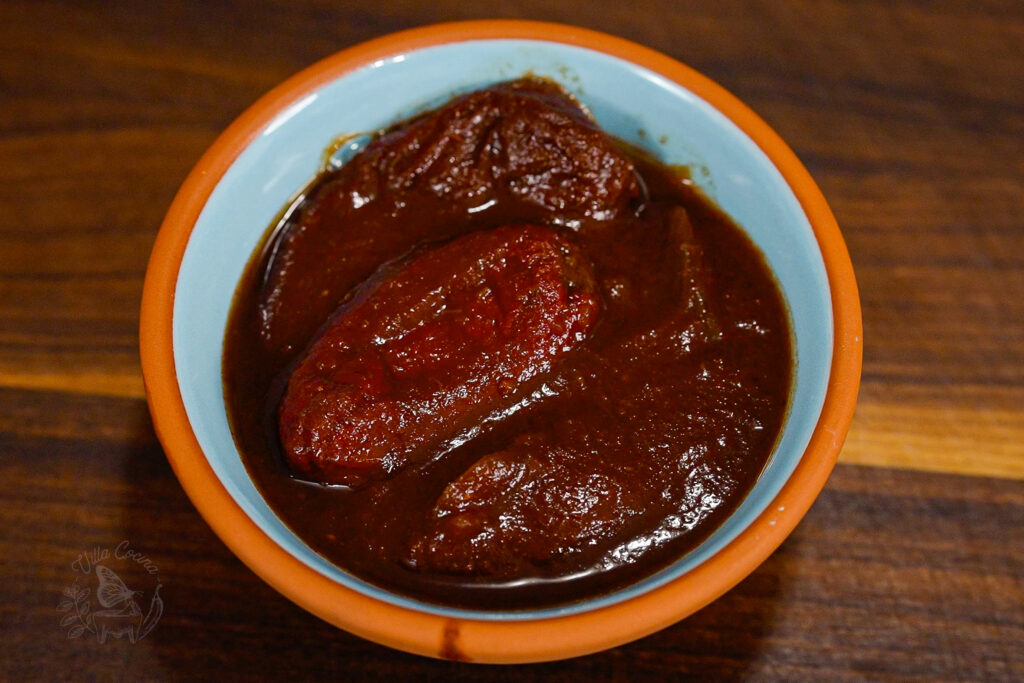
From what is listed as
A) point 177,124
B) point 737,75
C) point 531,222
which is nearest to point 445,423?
point 531,222

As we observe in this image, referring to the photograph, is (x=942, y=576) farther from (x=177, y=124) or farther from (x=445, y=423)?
(x=177, y=124)

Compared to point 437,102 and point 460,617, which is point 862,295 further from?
point 460,617

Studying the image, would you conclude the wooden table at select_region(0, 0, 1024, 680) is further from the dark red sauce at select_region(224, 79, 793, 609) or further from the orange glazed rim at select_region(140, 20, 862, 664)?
the orange glazed rim at select_region(140, 20, 862, 664)

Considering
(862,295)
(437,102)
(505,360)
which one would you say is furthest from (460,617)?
(862,295)

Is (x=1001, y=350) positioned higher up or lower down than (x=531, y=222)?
lower down

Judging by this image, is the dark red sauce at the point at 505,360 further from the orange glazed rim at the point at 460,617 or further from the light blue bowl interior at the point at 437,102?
the orange glazed rim at the point at 460,617

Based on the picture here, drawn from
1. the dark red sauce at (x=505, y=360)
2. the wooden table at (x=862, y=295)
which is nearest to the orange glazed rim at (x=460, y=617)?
the dark red sauce at (x=505, y=360)

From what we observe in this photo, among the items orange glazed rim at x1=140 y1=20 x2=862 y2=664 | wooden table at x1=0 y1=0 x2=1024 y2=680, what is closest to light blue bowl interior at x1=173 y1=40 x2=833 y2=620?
orange glazed rim at x1=140 y1=20 x2=862 y2=664
